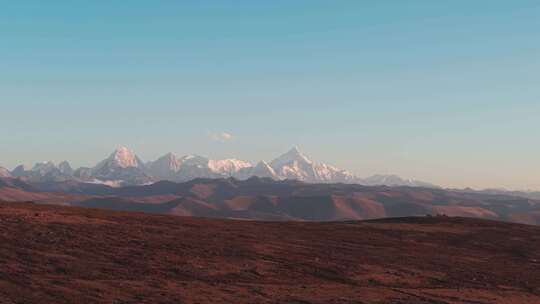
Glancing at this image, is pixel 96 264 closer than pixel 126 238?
Yes

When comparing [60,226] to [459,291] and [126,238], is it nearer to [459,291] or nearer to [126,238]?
[126,238]

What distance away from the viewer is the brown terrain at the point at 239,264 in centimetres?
2239

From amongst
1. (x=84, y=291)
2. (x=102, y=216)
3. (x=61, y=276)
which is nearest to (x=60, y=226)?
(x=102, y=216)

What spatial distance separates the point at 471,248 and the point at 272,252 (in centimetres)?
1899

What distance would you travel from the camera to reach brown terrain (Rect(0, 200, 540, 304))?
73.5ft

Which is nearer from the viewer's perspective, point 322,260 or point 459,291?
point 459,291

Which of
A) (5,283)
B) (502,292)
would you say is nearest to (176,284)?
(5,283)

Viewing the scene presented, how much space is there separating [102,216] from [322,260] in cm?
2224

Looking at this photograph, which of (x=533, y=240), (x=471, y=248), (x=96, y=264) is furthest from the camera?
(x=533, y=240)

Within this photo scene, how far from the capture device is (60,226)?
3675 centimetres

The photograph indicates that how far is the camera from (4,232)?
32.6m

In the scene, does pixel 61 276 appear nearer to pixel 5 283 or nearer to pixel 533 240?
pixel 5 283

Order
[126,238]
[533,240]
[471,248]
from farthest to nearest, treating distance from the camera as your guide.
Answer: [533,240] → [471,248] → [126,238]

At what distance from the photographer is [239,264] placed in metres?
29.0
